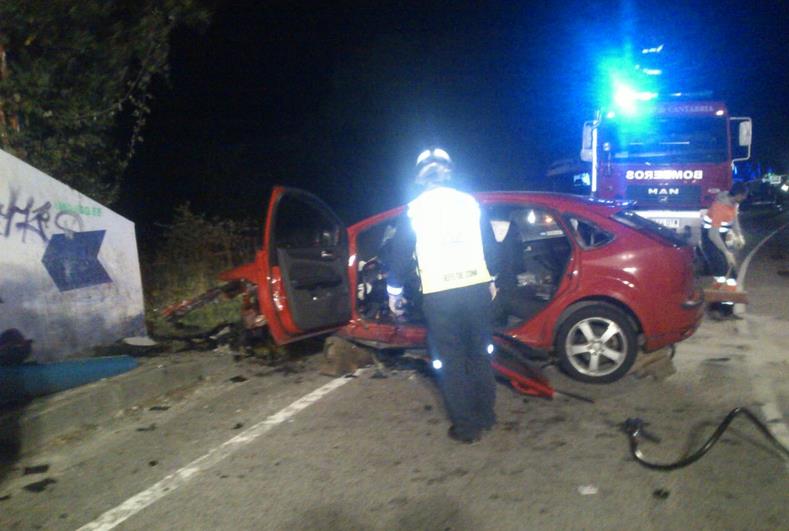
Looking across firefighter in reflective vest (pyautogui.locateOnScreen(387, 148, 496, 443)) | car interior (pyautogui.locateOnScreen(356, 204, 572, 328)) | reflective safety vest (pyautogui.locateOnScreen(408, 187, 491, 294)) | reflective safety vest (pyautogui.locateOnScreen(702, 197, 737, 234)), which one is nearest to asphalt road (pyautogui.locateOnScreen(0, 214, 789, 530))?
firefighter in reflective vest (pyautogui.locateOnScreen(387, 148, 496, 443))

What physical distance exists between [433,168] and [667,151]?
955cm

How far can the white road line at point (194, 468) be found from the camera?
14.6 feet

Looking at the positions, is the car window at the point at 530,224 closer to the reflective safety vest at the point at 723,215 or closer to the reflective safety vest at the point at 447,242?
the reflective safety vest at the point at 723,215

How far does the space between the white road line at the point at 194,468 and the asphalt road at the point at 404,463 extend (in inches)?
0.5

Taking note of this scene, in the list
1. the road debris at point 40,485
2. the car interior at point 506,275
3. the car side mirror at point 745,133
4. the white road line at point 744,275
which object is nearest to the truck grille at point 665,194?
the car side mirror at point 745,133

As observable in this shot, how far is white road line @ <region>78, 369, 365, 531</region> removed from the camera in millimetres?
4438

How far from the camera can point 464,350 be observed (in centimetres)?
551

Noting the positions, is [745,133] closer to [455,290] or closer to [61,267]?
[455,290]

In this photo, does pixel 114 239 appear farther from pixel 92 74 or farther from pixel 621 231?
pixel 621 231

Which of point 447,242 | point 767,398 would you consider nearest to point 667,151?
point 767,398

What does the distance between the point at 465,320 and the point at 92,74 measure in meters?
5.38

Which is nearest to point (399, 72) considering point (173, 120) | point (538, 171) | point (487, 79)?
point (487, 79)

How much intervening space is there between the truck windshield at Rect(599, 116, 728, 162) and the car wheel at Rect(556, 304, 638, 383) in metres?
8.10

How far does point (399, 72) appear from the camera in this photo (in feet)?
79.6
